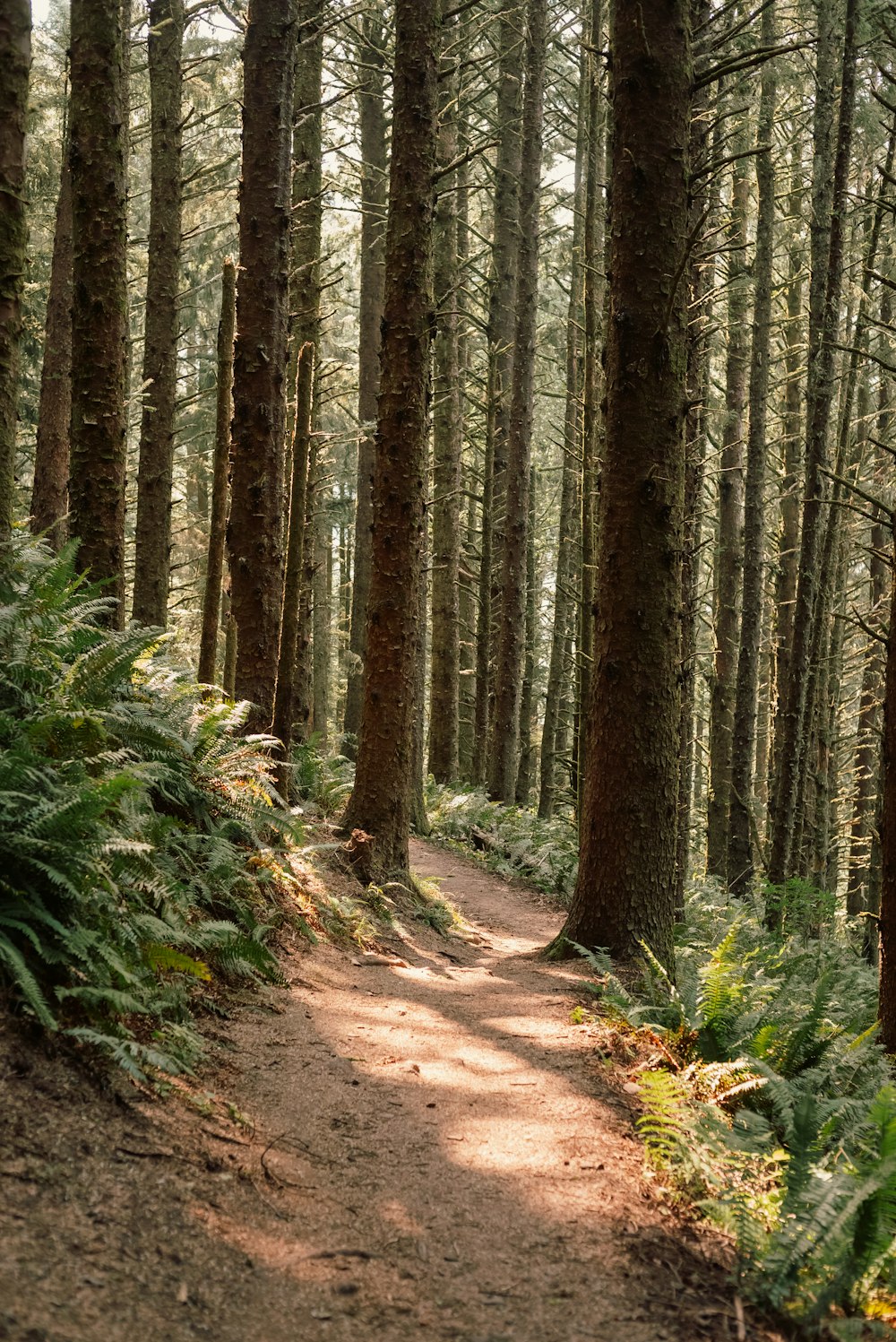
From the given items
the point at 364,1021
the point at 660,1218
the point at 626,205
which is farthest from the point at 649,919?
the point at 626,205

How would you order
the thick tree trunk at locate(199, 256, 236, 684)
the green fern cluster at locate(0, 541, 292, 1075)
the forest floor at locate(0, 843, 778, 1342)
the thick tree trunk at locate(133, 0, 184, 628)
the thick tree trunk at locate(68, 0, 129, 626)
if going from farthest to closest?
the thick tree trunk at locate(133, 0, 184, 628) < the thick tree trunk at locate(199, 256, 236, 684) < the thick tree trunk at locate(68, 0, 129, 626) < the green fern cluster at locate(0, 541, 292, 1075) < the forest floor at locate(0, 843, 778, 1342)

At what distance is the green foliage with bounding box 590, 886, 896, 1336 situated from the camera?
2975 millimetres

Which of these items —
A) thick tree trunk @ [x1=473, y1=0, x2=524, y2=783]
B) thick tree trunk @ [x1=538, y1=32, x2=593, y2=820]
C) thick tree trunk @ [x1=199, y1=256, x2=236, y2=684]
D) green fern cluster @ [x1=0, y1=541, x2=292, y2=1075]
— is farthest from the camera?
thick tree trunk @ [x1=538, y1=32, x2=593, y2=820]

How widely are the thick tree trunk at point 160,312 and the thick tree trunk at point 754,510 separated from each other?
8.33 metres

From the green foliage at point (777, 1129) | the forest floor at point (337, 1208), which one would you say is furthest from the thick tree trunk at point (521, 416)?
the forest floor at point (337, 1208)

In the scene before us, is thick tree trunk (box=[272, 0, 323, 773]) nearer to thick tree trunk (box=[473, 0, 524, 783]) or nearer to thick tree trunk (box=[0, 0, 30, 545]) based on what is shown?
thick tree trunk (box=[0, 0, 30, 545])

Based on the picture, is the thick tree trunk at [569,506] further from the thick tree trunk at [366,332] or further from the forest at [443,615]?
the thick tree trunk at [366,332]

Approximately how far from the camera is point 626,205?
22.7ft

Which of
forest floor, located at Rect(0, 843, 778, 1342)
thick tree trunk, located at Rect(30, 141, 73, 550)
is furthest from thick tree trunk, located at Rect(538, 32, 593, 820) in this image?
forest floor, located at Rect(0, 843, 778, 1342)

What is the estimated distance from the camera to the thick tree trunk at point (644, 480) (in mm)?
6844

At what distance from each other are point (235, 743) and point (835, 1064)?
Answer: 4.30 m

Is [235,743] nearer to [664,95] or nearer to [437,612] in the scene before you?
[664,95]

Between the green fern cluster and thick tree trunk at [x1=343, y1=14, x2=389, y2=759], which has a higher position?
thick tree trunk at [x1=343, y1=14, x2=389, y2=759]

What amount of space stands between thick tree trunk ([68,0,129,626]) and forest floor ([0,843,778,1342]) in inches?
169
